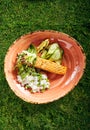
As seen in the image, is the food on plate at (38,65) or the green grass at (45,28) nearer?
the food on plate at (38,65)

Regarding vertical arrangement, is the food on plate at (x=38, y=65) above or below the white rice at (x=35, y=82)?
above

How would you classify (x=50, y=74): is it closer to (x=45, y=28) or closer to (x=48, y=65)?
(x=48, y=65)

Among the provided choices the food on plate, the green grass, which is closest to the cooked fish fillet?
the food on plate

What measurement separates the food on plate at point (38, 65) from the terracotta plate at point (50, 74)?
0.05 metres

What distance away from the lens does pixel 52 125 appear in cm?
333

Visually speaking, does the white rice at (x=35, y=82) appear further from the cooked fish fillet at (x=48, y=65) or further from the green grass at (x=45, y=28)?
the green grass at (x=45, y=28)

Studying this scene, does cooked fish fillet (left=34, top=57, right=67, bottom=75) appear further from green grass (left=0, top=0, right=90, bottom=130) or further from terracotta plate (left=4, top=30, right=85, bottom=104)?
green grass (left=0, top=0, right=90, bottom=130)

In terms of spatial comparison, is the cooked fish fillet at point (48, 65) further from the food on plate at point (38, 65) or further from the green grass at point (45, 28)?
the green grass at point (45, 28)

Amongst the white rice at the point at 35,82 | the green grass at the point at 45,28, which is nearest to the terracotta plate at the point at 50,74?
the white rice at the point at 35,82

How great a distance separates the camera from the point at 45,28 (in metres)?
3.58

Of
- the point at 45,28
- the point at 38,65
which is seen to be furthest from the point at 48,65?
the point at 45,28

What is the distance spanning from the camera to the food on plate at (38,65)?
10.3 feet

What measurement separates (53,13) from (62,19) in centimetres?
11

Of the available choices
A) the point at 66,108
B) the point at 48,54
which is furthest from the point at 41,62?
the point at 66,108
